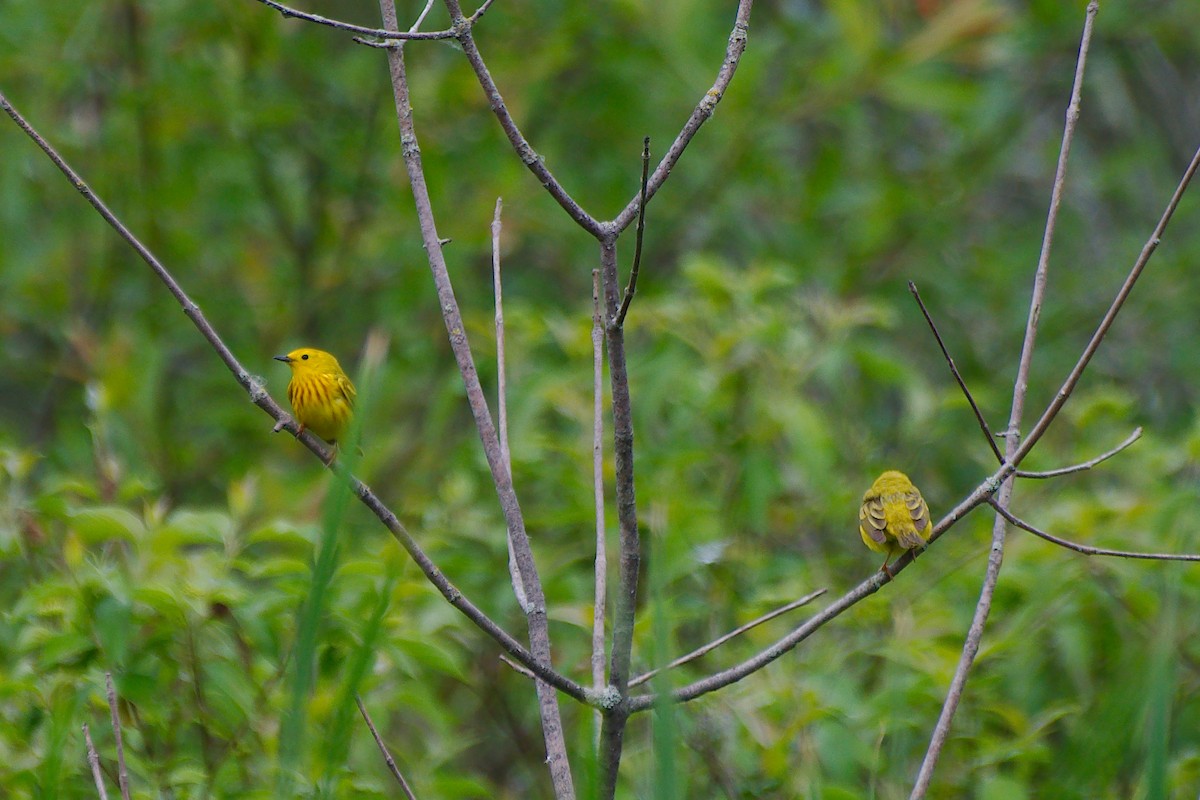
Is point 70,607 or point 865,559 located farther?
point 865,559

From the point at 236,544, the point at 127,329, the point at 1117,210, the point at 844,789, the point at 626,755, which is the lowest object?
the point at 844,789

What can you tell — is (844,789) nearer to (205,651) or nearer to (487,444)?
(487,444)

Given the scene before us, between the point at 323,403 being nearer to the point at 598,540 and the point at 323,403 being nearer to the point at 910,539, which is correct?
the point at 598,540

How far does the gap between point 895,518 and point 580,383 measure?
198 centimetres

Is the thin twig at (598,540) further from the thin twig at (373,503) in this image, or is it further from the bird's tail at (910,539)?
the bird's tail at (910,539)

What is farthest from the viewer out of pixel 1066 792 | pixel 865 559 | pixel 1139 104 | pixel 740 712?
pixel 1139 104

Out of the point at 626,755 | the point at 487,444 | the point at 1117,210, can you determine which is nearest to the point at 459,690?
the point at 626,755

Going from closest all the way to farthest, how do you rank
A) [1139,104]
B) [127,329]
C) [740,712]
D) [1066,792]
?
1. [1066,792]
2. [740,712]
3. [127,329]
4. [1139,104]

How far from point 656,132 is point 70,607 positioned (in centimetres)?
425

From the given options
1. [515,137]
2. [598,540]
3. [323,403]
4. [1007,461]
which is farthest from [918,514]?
[323,403]

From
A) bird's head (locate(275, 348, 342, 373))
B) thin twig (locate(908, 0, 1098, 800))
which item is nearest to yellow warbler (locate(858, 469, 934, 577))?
thin twig (locate(908, 0, 1098, 800))

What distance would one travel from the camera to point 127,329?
19.9ft

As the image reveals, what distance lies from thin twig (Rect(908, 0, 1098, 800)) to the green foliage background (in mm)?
230

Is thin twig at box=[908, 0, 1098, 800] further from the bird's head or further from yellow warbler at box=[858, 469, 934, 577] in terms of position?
the bird's head
